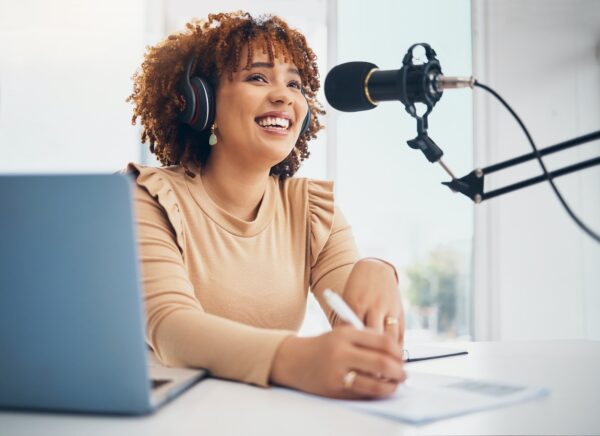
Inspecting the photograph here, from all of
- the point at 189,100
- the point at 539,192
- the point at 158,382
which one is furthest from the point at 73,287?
the point at 539,192

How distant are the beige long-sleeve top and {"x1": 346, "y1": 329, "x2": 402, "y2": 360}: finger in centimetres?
26

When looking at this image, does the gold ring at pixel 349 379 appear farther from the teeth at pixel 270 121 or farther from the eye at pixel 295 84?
the eye at pixel 295 84

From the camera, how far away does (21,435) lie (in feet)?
2.09

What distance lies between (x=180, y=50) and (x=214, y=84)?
0.54 feet

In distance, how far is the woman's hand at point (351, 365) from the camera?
0.76 m

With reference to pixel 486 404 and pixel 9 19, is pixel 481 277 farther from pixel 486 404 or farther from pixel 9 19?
pixel 9 19

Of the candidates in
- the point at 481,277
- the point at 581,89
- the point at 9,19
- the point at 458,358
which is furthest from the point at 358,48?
the point at 458,358

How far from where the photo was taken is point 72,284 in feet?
2.10

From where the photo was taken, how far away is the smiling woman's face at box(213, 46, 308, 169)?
57.7 inches

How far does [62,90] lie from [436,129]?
2.14m

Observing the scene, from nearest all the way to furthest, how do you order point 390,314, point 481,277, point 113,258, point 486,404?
point 113,258
point 486,404
point 390,314
point 481,277

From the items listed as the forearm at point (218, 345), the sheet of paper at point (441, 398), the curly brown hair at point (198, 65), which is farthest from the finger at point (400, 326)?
the curly brown hair at point (198, 65)

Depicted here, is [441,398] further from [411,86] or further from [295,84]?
[295,84]

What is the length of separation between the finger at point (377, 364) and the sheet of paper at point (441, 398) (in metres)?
0.03
